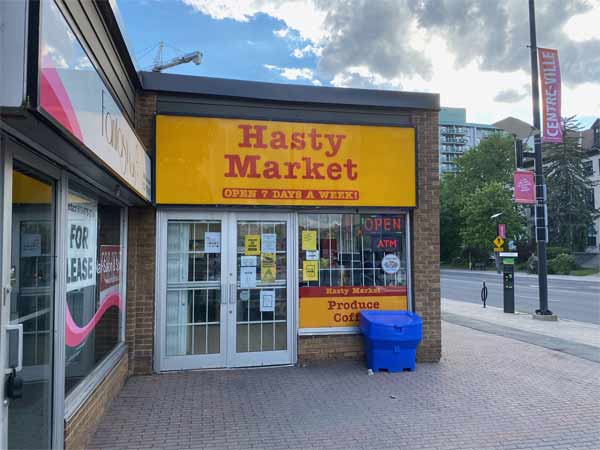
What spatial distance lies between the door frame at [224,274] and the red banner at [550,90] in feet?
30.6

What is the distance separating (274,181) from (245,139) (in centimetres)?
75

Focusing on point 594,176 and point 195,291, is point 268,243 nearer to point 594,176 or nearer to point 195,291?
point 195,291

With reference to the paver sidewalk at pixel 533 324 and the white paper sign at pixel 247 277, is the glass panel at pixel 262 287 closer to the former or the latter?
the white paper sign at pixel 247 277

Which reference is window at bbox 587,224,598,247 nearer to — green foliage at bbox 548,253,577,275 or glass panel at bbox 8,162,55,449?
green foliage at bbox 548,253,577,275

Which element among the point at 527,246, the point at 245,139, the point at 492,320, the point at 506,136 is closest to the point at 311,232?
the point at 245,139

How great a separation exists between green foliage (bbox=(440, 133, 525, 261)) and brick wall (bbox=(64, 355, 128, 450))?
4572cm

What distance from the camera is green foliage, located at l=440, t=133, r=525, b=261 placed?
152 feet

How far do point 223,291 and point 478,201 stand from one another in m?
45.5

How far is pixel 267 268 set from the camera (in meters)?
6.86

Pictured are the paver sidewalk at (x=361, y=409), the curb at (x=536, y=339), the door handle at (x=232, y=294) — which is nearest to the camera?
the paver sidewalk at (x=361, y=409)

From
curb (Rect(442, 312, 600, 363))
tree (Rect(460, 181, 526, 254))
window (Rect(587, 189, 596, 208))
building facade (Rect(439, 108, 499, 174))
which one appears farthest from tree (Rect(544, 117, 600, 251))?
building facade (Rect(439, 108, 499, 174))

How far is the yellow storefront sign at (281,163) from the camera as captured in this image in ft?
21.1

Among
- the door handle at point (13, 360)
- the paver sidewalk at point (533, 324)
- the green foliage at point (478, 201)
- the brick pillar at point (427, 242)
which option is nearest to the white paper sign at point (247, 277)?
the brick pillar at point (427, 242)

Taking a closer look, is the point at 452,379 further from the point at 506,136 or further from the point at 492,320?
the point at 506,136
